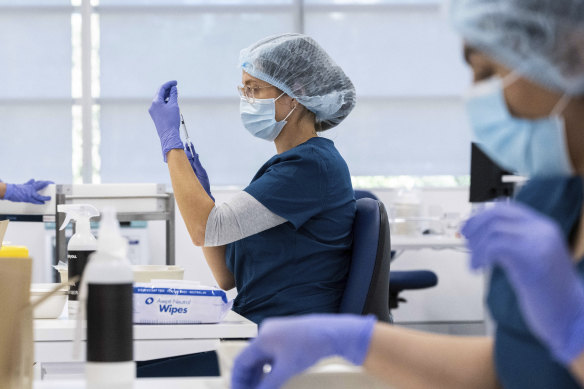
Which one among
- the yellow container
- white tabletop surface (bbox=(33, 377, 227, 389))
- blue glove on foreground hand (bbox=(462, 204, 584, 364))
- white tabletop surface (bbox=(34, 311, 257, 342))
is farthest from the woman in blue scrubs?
blue glove on foreground hand (bbox=(462, 204, 584, 364))

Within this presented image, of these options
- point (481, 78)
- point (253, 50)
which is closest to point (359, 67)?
point (253, 50)

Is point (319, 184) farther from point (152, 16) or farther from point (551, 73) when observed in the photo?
point (152, 16)

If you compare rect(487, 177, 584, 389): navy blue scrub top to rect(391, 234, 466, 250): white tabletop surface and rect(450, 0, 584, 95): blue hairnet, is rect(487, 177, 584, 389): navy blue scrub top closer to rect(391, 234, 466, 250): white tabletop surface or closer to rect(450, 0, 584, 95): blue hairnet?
rect(450, 0, 584, 95): blue hairnet

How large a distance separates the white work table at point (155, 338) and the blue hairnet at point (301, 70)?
0.80 m

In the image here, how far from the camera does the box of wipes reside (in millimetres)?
1412

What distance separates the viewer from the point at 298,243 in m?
1.83

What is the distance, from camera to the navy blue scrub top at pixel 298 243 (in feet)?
5.93

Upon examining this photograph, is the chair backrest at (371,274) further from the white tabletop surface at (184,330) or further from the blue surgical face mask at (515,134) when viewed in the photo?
the blue surgical face mask at (515,134)

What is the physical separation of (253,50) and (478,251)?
1472mm

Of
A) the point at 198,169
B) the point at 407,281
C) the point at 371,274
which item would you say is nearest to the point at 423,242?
the point at 407,281

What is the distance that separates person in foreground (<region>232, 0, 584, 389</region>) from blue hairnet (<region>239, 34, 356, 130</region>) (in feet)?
3.73

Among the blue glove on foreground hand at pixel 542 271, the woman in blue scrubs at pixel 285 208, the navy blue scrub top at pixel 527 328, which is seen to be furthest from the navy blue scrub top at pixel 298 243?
the blue glove on foreground hand at pixel 542 271

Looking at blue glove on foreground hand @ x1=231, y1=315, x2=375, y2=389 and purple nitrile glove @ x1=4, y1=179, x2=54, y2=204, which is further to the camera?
purple nitrile glove @ x1=4, y1=179, x2=54, y2=204

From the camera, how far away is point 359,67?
5.02 m
